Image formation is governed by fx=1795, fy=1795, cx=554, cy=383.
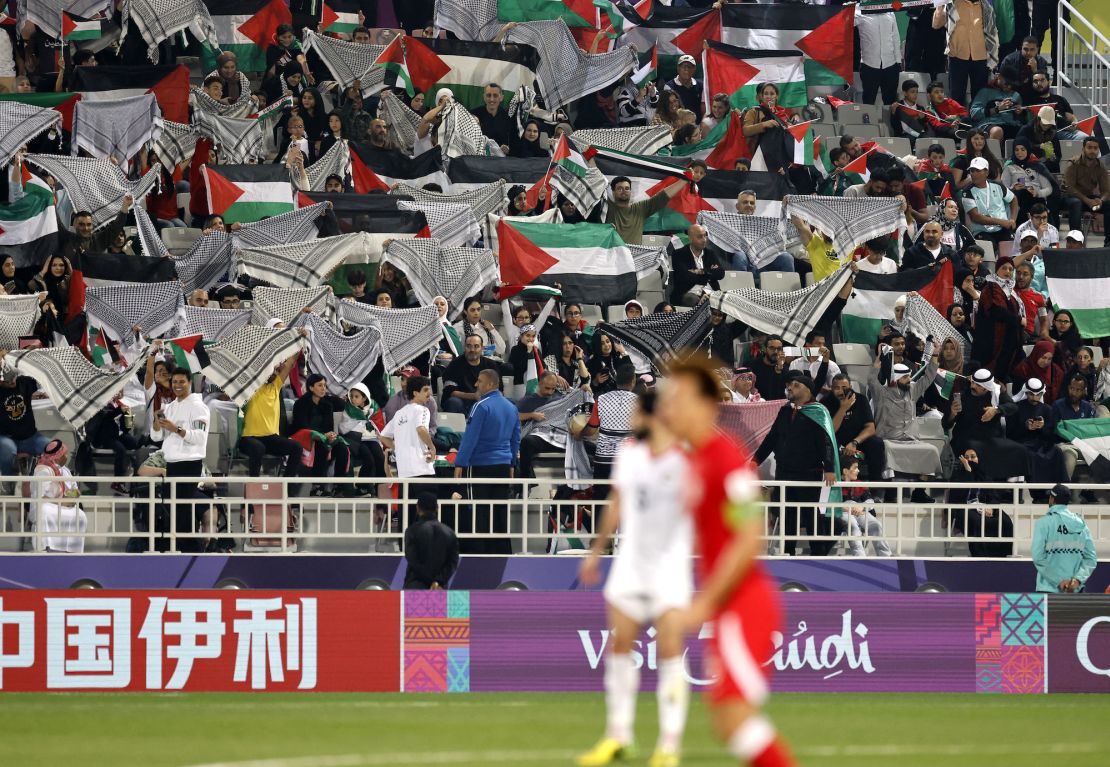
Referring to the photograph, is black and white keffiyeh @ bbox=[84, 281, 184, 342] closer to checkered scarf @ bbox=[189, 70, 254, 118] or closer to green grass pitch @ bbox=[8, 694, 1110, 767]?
checkered scarf @ bbox=[189, 70, 254, 118]

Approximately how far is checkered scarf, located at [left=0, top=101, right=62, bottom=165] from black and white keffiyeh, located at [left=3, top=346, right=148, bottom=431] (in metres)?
4.11

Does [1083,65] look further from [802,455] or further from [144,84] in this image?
[144,84]

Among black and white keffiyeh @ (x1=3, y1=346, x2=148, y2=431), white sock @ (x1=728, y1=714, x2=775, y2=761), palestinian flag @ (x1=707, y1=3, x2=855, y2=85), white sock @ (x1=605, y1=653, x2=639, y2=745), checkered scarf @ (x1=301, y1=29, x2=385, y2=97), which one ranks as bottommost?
white sock @ (x1=605, y1=653, x2=639, y2=745)

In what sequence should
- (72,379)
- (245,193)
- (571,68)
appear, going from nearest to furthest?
1. (72,379)
2. (245,193)
3. (571,68)

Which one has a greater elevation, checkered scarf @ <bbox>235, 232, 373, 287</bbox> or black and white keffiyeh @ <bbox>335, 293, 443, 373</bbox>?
checkered scarf @ <bbox>235, 232, 373, 287</bbox>

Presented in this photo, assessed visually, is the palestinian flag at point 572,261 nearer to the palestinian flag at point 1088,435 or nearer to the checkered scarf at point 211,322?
the checkered scarf at point 211,322

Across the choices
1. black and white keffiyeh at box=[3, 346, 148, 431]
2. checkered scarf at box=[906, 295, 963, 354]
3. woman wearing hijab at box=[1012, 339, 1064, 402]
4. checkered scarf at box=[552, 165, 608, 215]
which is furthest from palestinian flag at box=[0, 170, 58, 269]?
woman wearing hijab at box=[1012, 339, 1064, 402]

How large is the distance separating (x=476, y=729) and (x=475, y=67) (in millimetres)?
13920

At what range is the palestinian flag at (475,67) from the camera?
80.3ft

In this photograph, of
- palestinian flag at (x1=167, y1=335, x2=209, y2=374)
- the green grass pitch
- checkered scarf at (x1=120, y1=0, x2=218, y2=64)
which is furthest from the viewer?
checkered scarf at (x1=120, y1=0, x2=218, y2=64)

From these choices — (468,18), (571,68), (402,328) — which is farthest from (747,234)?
(468,18)

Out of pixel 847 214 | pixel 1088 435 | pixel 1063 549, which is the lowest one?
pixel 1063 549

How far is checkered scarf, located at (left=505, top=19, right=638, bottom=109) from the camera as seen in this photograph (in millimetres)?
25031

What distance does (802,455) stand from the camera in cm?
1794
